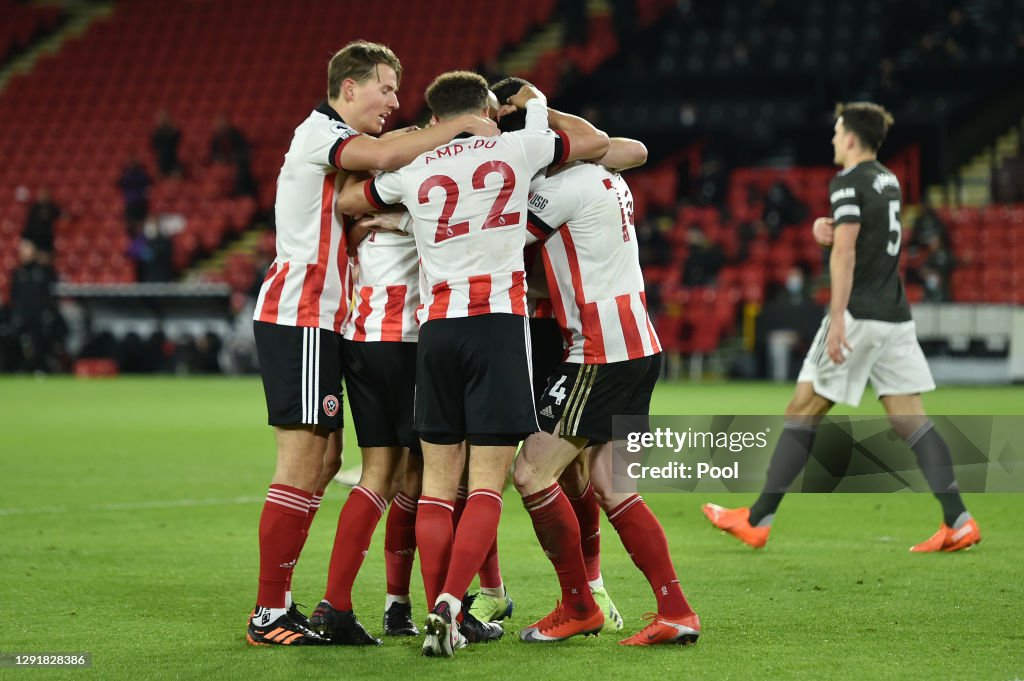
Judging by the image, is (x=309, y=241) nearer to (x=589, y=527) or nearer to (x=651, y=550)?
(x=589, y=527)

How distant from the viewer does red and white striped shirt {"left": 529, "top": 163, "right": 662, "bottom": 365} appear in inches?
183

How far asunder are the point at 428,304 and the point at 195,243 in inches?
780

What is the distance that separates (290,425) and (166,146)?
20476mm

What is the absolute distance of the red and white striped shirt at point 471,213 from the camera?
4469mm

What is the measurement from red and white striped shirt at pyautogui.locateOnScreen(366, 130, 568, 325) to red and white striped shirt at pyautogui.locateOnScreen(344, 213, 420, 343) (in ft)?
0.84

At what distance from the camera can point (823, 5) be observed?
23.5 m

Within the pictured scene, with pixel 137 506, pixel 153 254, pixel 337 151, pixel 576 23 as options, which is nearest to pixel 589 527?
pixel 337 151

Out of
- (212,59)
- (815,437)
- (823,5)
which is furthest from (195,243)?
(815,437)

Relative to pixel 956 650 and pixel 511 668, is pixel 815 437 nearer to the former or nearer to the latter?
pixel 956 650

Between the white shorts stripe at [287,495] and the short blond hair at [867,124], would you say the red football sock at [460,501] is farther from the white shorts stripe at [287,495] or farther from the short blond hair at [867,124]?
the short blond hair at [867,124]

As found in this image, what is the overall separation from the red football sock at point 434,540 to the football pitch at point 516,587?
0.25 m

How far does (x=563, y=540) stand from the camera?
462 cm

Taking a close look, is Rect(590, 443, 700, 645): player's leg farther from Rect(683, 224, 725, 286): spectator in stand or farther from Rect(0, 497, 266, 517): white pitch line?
Rect(683, 224, 725, 286): spectator in stand

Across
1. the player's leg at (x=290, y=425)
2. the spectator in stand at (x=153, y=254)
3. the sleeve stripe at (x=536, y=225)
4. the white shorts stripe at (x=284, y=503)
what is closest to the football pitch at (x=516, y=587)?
the player's leg at (x=290, y=425)
